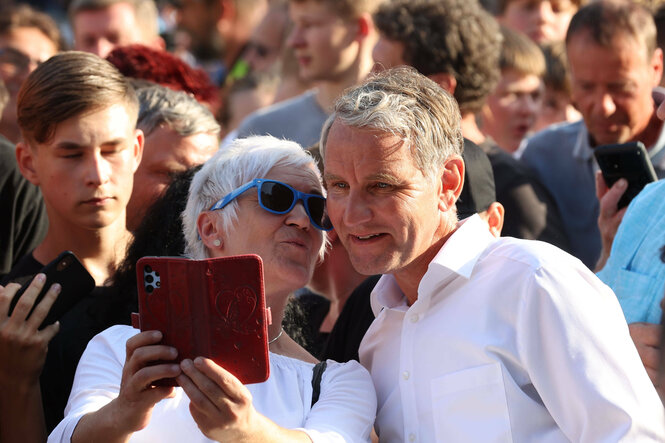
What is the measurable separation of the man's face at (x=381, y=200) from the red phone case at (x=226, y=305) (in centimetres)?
49

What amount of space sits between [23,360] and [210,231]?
0.76 m

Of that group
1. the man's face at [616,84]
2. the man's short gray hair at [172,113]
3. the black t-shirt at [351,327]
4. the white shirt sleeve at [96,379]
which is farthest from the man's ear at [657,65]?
the white shirt sleeve at [96,379]

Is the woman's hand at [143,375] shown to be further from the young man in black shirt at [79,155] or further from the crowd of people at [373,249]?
the young man in black shirt at [79,155]

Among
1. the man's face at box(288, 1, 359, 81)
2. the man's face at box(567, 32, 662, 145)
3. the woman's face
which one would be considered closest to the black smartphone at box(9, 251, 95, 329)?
the woman's face

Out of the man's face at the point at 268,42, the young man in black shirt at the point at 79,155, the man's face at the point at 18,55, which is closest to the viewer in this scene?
the young man in black shirt at the point at 79,155

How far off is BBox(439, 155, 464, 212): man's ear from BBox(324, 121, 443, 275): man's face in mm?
84

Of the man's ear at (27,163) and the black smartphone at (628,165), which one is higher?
the man's ear at (27,163)

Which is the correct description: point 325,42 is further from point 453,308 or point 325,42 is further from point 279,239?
point 453,308

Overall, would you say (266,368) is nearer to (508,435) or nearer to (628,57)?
(508,435)

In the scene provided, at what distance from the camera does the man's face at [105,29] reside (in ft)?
22.3

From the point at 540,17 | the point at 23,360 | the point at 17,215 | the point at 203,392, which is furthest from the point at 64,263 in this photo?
the point at 540,17

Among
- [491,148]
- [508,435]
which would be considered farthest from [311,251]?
[491,148]

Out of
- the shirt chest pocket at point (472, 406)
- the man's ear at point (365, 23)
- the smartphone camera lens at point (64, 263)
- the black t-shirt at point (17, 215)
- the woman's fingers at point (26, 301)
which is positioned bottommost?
the shirt chest pocket at point (472, 406)

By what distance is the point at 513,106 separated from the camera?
6227mm
